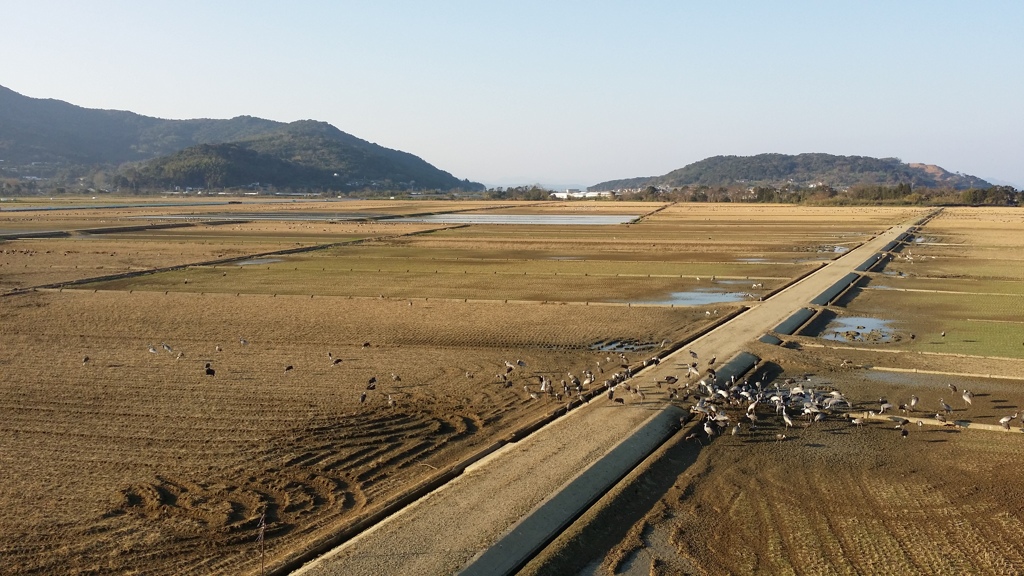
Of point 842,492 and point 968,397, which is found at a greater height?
point 968,397

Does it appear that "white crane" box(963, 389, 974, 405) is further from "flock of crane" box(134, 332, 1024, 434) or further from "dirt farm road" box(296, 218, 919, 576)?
"dirt farm road" box(296, 218, 919, 576)

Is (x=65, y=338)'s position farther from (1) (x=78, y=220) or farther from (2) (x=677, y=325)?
(1) (x=78, y=220)

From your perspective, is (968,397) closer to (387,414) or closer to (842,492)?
(842,492)

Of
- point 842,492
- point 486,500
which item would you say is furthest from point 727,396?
point 486,500

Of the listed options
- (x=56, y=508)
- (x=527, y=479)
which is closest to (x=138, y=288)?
(x=56, y=508)

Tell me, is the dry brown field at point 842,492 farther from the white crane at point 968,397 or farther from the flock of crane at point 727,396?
the flock of crane at point 727,396

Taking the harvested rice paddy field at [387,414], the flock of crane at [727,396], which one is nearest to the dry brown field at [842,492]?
the harvested rice paddy field at [387,414]
